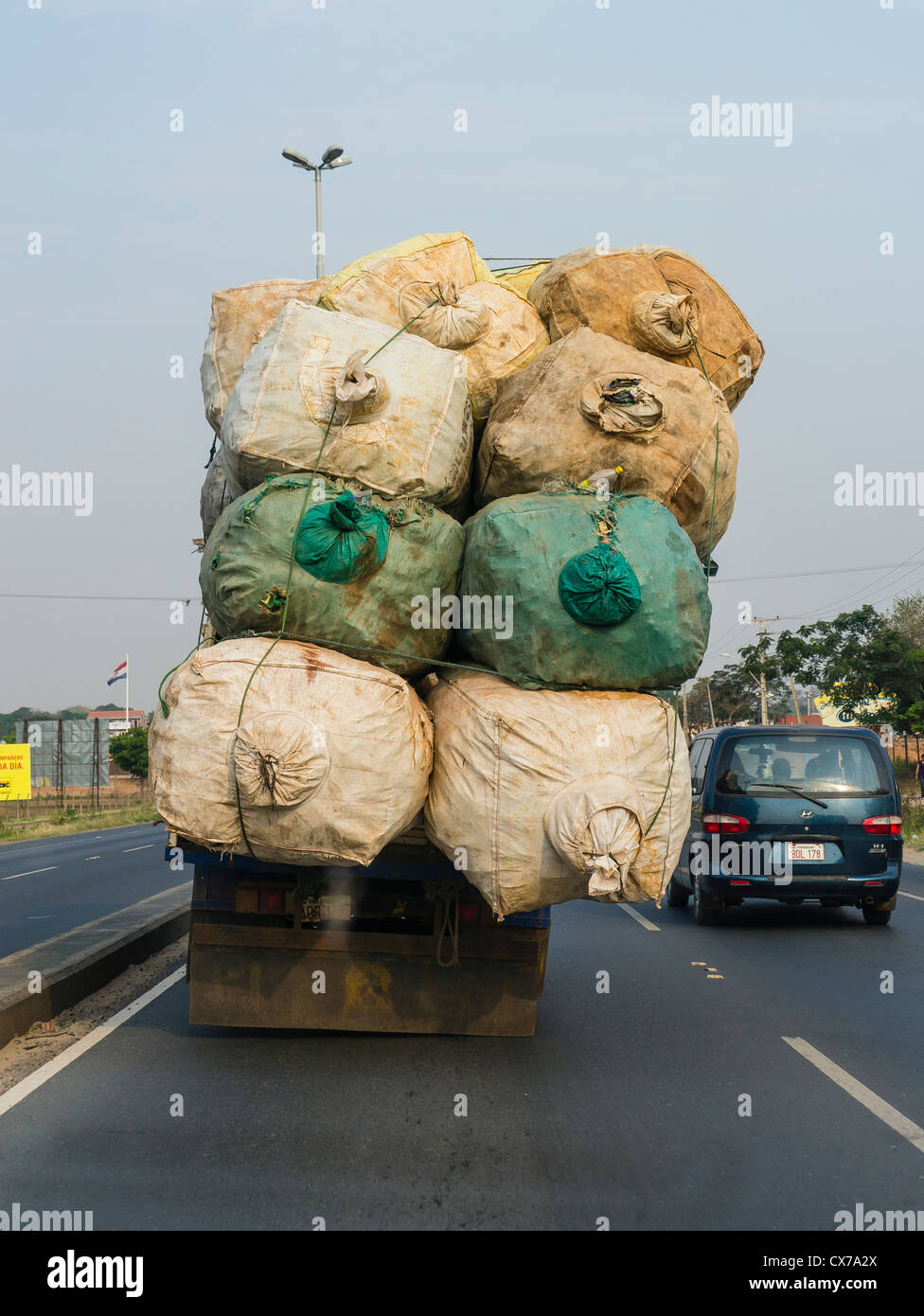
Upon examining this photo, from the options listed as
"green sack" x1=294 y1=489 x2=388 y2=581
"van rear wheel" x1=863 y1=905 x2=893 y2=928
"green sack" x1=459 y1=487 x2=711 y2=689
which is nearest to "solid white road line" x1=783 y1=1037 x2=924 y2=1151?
"green sack" x1=459 y1=487 x2=711 y2=689

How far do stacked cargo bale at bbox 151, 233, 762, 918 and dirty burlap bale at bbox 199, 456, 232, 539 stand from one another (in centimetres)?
91

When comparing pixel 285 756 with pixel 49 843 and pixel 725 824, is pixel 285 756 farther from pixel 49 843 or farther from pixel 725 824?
pixel 49 843

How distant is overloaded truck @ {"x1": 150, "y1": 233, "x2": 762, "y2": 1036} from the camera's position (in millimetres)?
4969

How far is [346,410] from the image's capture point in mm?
5383

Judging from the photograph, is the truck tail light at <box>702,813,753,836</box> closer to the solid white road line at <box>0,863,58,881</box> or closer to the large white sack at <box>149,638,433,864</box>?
the large white sack at <box>149,638,433,864</box>

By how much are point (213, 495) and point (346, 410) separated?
5.75ft

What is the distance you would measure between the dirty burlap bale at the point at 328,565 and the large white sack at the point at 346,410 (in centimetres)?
13

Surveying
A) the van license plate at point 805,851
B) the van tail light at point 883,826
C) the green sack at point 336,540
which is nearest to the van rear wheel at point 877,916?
the van tail light at point 883,826

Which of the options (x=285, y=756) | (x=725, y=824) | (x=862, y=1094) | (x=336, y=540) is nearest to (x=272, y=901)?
(x=285, y=756)

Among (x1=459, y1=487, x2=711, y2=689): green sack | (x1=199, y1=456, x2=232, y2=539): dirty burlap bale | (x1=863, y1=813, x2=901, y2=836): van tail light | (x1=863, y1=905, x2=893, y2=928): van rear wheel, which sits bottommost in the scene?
(x1=863, y1=905, x2=893, y2=928): van rear wheel

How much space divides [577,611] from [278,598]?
49.7 inches

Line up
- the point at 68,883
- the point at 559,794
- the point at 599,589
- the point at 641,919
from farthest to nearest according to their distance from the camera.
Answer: the point at 68,883 < the point at 641,919 < the point at 599,589 < the point at 559,794
